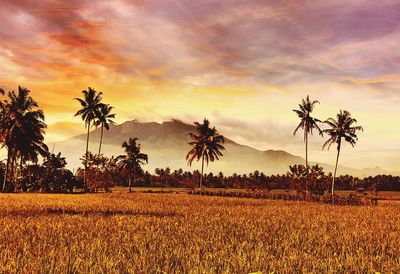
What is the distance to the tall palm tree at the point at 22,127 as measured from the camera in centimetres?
5288

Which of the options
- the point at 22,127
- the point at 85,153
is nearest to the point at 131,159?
the point at 85,153

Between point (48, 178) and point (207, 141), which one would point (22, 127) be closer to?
point (48, 178)

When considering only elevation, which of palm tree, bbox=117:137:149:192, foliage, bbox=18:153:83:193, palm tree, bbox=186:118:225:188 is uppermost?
palm tree, bbox=186:118:225:188

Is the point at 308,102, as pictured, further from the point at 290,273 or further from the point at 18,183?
→ the point at 290,273

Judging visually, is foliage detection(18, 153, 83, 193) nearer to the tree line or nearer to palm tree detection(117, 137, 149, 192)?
the tree line

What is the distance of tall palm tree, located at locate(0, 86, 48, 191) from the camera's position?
52.9 meters

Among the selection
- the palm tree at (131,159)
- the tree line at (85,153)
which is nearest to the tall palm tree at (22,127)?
the tree line at (85,153)

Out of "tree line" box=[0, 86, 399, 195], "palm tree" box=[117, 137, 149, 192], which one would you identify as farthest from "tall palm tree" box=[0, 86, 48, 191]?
"palm tree" box=[117, 137, 149, 192]

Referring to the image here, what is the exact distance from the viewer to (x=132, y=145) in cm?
8412

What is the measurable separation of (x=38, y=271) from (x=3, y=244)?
306 cm

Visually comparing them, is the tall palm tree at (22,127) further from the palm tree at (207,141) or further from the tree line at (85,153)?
the palm tree at (207,141)

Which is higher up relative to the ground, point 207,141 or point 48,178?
point 207,141

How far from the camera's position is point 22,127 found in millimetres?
52875

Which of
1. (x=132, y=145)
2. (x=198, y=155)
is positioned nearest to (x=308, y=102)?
(x=198, y=155)
